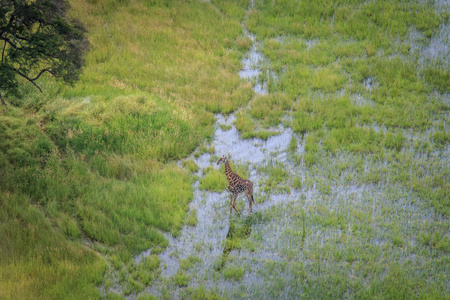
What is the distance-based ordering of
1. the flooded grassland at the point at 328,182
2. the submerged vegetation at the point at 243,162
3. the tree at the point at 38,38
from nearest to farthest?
the flooded grassland at the point at 328,182
the submerged vegetation at the point at 243,162
the tree at the point at 38,38

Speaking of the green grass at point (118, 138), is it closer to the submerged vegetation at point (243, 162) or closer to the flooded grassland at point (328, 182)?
the submerged vegetation at point (243, 162)

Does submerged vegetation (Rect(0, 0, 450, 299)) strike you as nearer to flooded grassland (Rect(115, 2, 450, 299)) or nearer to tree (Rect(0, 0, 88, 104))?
flooded grassland (Rect(115, 2, 450, 299))

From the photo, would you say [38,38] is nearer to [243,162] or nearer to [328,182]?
[243,162]

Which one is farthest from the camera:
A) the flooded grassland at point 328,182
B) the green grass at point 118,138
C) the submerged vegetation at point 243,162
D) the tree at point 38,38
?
the tree at point 38,38

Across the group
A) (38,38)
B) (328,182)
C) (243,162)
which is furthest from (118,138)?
(328,182)

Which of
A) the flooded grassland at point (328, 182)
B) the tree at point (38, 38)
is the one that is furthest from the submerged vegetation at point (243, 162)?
the tree at point (38, 38)

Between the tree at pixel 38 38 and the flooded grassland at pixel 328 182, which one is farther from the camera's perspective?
the tree at pixel 38 38

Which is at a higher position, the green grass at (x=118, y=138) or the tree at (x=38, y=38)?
the tree at (x=38, y=38)
